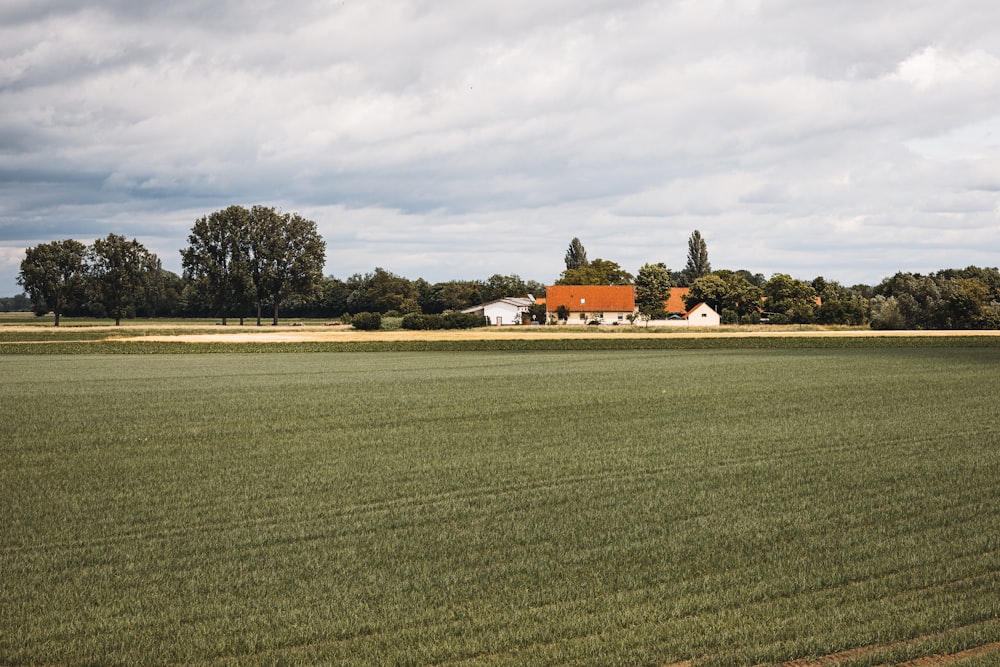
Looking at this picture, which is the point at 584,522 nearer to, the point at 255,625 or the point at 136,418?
the point at 255,625

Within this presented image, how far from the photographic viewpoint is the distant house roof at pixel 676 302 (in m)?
117

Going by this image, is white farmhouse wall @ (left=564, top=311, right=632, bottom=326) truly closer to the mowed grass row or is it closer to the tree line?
the tree line

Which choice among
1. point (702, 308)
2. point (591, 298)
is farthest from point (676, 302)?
point (591, 298)

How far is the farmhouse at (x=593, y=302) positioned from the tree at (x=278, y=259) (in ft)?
95.1

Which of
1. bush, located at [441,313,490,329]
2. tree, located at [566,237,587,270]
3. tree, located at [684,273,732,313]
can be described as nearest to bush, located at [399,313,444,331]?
bush, located at [441,313,490,329]

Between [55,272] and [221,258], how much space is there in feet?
69.1

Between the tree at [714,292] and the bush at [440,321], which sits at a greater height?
the tree at [714,292]

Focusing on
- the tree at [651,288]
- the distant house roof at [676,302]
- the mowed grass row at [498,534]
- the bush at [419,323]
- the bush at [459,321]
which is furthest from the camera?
the distant house roof at [676,302]

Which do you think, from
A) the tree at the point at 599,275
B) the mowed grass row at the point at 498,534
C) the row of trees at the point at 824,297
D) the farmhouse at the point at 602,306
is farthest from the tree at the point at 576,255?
the mowed grass row at the point at 498,534

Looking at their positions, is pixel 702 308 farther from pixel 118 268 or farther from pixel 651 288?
pixel 118 268

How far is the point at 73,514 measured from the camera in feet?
37.8

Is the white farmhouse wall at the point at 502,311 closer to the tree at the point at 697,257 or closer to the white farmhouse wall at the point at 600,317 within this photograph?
the white farmhouse wall at the point at 600,317

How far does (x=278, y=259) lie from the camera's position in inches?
3814

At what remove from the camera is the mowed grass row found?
287 inches
